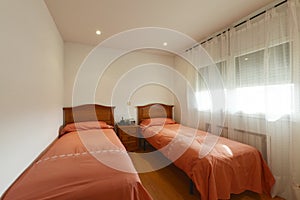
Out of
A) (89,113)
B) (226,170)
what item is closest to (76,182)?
(226,170)

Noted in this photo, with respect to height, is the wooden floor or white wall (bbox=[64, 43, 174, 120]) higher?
white wall (bbox=[64, 43, 174, 120])

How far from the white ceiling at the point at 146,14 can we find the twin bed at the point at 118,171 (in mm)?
1887

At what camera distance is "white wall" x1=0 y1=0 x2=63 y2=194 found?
1.10 metres

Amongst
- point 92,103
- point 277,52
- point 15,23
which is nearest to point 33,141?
point 15,23

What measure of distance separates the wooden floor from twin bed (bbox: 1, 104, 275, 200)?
0.18 metres

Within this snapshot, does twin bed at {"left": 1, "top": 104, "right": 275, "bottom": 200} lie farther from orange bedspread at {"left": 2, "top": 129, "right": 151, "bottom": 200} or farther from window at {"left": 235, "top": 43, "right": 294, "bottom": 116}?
window at {"left": 235, "top": 43, "right": 294, "bottom": 116}

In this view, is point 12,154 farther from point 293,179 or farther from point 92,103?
point 293,179

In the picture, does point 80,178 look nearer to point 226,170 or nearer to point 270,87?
point 226,170

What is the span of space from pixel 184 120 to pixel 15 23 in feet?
11.5

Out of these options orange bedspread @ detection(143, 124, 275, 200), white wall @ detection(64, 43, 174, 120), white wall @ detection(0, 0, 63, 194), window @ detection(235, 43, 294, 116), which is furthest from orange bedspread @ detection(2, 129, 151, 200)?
white wall @ detection(64, 43, 174, 120)

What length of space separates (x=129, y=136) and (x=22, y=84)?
2.39 metres

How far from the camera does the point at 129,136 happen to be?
11.2ft

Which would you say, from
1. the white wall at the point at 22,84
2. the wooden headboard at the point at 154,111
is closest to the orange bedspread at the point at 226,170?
the white wall at the point at 22,84

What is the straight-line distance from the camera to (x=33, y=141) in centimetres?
159
